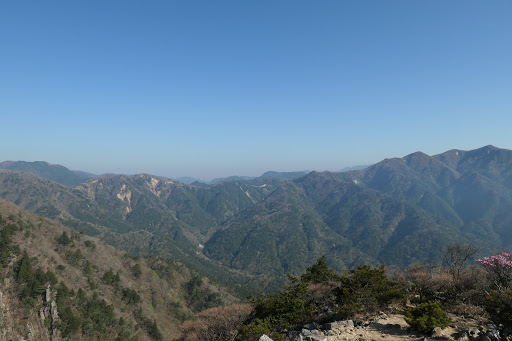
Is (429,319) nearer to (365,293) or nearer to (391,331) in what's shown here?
(391,331)

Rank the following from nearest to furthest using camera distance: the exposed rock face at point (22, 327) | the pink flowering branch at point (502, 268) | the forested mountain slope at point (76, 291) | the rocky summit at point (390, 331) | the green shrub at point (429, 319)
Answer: the rocky summit at point (390, 331) < the green shrub at point (429, 319) < the pink flowering branch at point (502, 268) < the exposed rock face at point (22, 327) < the forested mountain slope at point (76, 291)

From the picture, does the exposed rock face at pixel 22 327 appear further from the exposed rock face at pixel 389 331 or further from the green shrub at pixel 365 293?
the green shrub at pixel 365 293

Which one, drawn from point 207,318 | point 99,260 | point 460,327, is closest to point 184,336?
point 207,318

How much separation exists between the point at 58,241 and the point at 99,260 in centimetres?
1748

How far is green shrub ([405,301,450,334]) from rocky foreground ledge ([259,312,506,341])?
737mm

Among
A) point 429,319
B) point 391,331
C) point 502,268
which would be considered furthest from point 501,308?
point 502,268

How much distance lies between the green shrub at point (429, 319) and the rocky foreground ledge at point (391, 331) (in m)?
0.74

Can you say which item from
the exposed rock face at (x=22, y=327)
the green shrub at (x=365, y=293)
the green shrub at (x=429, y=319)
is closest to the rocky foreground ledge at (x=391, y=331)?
the green shrub at (x=429, y=319)

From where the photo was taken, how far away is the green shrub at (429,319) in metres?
15.4

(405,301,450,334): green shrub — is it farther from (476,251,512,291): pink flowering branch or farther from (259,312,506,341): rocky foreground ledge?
(476,251,512,291): pink flowering branch

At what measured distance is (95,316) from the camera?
7569cm

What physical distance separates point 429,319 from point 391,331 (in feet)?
11.0

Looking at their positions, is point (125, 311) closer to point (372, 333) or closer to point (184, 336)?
point (184, 336)

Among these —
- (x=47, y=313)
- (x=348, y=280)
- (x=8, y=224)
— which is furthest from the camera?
(x=8, y=224)
